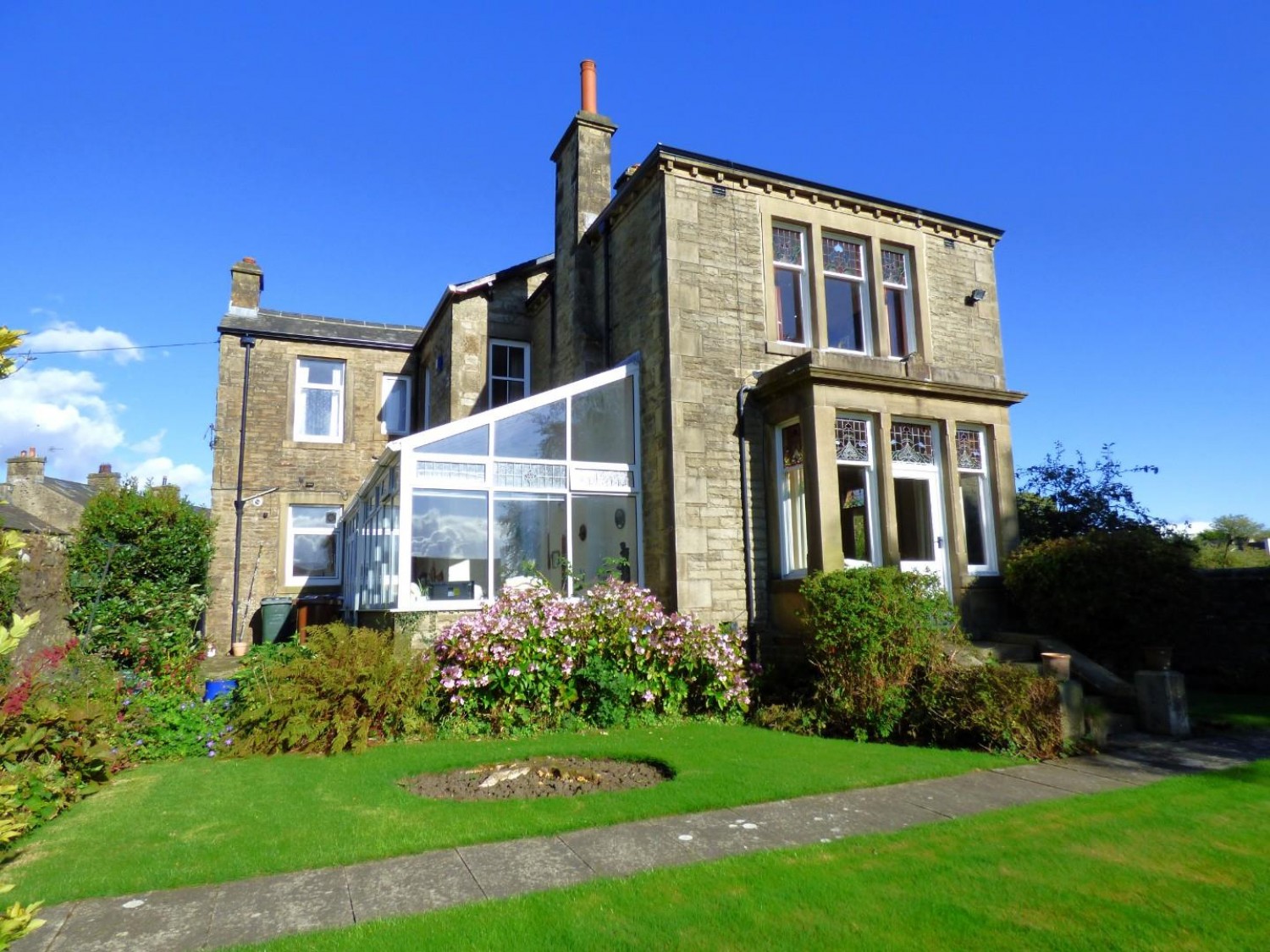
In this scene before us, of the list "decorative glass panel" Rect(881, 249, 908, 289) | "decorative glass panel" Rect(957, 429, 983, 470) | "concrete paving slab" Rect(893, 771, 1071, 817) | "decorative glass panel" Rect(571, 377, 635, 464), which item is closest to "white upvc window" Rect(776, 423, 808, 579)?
"decorative glass panel" Rect(571, 377, 635, 464)

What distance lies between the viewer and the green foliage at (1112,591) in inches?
384

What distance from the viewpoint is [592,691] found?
9.21 meters

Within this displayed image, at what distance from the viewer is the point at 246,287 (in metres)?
18.4

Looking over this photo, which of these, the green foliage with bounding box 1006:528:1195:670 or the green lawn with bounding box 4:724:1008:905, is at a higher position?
the green foliage with bounding box 1006:528:1195:670

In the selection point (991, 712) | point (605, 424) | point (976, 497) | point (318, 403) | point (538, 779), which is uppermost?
point (318, 403)

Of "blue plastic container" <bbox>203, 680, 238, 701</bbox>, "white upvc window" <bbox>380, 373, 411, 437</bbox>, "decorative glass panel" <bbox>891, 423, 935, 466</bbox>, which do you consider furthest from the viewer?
"white upvc window" <bbox>380, 373, 411, 437</bbox>

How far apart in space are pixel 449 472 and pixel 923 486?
265 inches

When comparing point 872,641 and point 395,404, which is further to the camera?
point 395,404

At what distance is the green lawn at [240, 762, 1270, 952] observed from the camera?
3689 mm

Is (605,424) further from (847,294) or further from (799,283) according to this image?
(847,294)

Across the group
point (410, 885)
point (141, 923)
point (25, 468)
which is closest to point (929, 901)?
point (410, 885)

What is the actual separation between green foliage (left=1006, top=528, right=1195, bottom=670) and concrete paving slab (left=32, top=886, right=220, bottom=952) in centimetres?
977

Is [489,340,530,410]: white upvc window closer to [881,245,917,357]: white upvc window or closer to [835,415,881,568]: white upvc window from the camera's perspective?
[881,245,917,357]: white upvc window

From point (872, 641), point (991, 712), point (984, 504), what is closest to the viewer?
point (991, 712)
